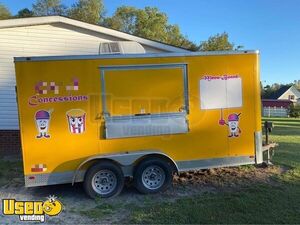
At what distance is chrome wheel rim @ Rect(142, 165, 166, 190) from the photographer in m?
7.54

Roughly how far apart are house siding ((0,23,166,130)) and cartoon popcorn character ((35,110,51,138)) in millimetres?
5608

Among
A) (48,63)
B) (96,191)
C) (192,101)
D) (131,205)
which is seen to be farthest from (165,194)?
(48,63)

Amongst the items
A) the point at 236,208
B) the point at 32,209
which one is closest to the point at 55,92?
the point at 32,209

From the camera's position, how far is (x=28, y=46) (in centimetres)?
1216

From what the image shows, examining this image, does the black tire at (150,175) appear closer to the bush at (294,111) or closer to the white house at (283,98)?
the bush at (294,111)

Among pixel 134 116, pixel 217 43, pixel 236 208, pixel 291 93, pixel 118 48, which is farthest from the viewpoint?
pixel 291 93

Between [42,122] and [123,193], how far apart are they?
2185 millimetres

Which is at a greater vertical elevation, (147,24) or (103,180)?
(147,24)

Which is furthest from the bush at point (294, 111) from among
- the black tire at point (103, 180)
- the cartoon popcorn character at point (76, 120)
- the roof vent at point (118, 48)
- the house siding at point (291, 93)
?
the cartoon popcorn character at point (76, 120)

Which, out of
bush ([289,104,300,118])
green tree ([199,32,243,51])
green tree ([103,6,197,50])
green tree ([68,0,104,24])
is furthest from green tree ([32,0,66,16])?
bush ([289,104,300,118])

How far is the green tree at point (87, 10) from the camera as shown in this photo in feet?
160

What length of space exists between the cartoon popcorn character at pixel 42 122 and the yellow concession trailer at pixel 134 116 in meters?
0.02

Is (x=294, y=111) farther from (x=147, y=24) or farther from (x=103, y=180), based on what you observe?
(x=103, y=180)

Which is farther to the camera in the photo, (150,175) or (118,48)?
(118,48)
